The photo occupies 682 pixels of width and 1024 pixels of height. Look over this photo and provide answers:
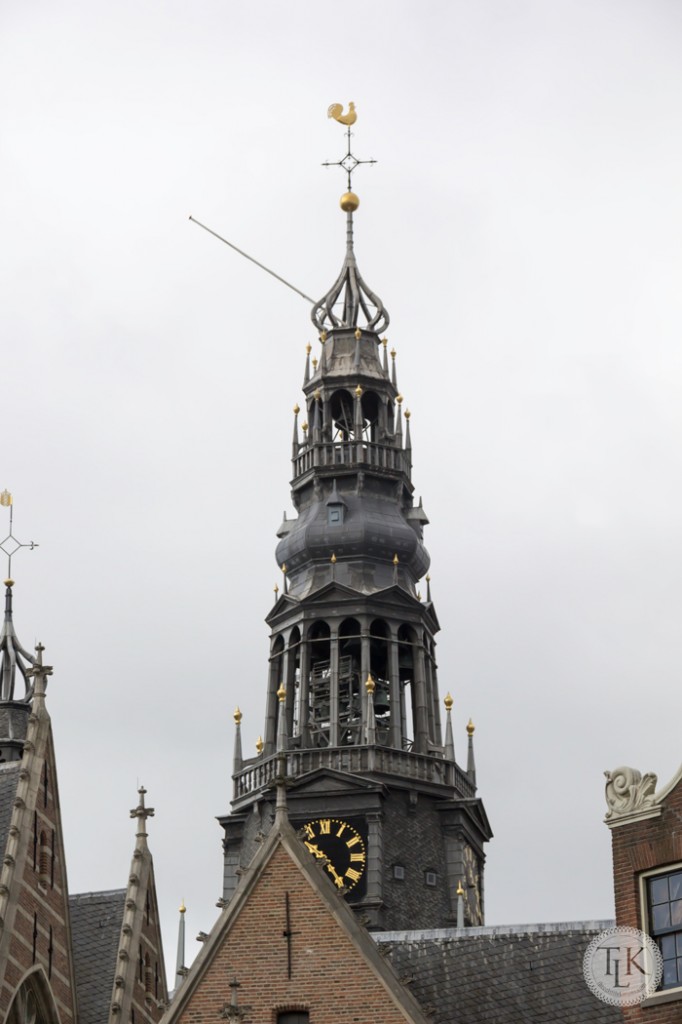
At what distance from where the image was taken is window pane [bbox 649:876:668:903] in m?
50.0

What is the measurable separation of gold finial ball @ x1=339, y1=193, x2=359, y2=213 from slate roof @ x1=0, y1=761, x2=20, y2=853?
1885 inches

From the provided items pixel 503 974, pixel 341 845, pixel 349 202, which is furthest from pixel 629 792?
pixel 349 202

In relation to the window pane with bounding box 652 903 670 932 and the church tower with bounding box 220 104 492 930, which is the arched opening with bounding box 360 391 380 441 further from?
the window pane with bounding box 652 903 670 932

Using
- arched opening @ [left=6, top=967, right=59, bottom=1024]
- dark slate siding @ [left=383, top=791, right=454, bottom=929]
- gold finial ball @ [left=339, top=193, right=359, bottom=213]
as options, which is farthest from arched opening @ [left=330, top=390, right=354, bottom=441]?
arched opening @ [left=6, top=967, right=59, bottom=1024]

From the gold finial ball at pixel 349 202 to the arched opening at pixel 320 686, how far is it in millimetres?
18827

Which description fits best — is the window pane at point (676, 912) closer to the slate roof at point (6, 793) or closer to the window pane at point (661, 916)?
the window pane at point (661, 916)

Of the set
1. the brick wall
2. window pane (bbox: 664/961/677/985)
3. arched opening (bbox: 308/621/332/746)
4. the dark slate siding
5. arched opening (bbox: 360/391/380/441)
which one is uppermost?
arched opening (bbox: 360/391/380/441)

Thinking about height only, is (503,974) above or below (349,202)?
below

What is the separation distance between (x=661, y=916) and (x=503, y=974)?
5.23 meters

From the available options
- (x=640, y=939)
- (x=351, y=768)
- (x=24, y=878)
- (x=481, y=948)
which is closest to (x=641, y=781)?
(x=640, y=939)

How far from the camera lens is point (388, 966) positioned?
51.6 metres

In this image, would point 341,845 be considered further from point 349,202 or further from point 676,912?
point 676,912

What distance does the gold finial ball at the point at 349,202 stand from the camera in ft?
362

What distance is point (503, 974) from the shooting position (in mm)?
54281
